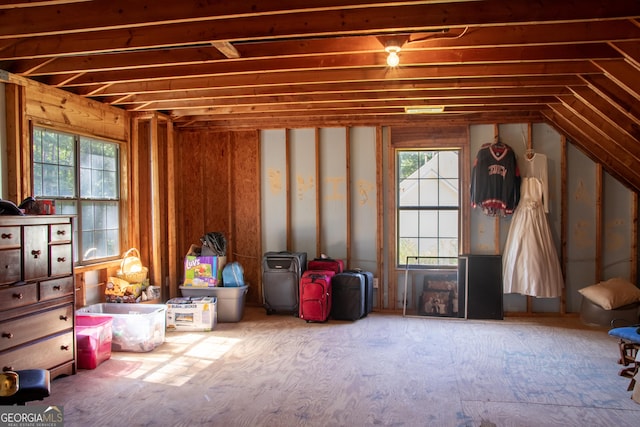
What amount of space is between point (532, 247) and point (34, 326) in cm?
502

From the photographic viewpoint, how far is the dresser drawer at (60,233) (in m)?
3.71

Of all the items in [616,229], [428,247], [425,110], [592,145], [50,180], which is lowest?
[428,247]

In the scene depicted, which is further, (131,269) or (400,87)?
(131,269)

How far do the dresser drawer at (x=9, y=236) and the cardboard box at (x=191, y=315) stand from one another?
218 cm

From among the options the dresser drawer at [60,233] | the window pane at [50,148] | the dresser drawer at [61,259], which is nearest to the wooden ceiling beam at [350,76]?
the window pane at [50,148]

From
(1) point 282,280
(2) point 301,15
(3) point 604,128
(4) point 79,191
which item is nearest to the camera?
(2) point 301,15

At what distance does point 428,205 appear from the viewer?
20.3 ft

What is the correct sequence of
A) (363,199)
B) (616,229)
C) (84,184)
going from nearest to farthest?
(84,184) → (616,229) → (363,199)

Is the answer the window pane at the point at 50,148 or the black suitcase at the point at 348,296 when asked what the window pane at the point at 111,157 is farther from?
the black suitcase at the point at 348,296

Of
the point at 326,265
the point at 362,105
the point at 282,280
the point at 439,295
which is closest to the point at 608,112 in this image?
the point at 362,105

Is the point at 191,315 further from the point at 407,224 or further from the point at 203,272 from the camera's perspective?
the point at 407,224

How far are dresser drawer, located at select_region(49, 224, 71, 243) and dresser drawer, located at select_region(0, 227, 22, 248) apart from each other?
317 mm

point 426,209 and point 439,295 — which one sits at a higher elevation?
point 426,209

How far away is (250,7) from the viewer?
2.82 meters
